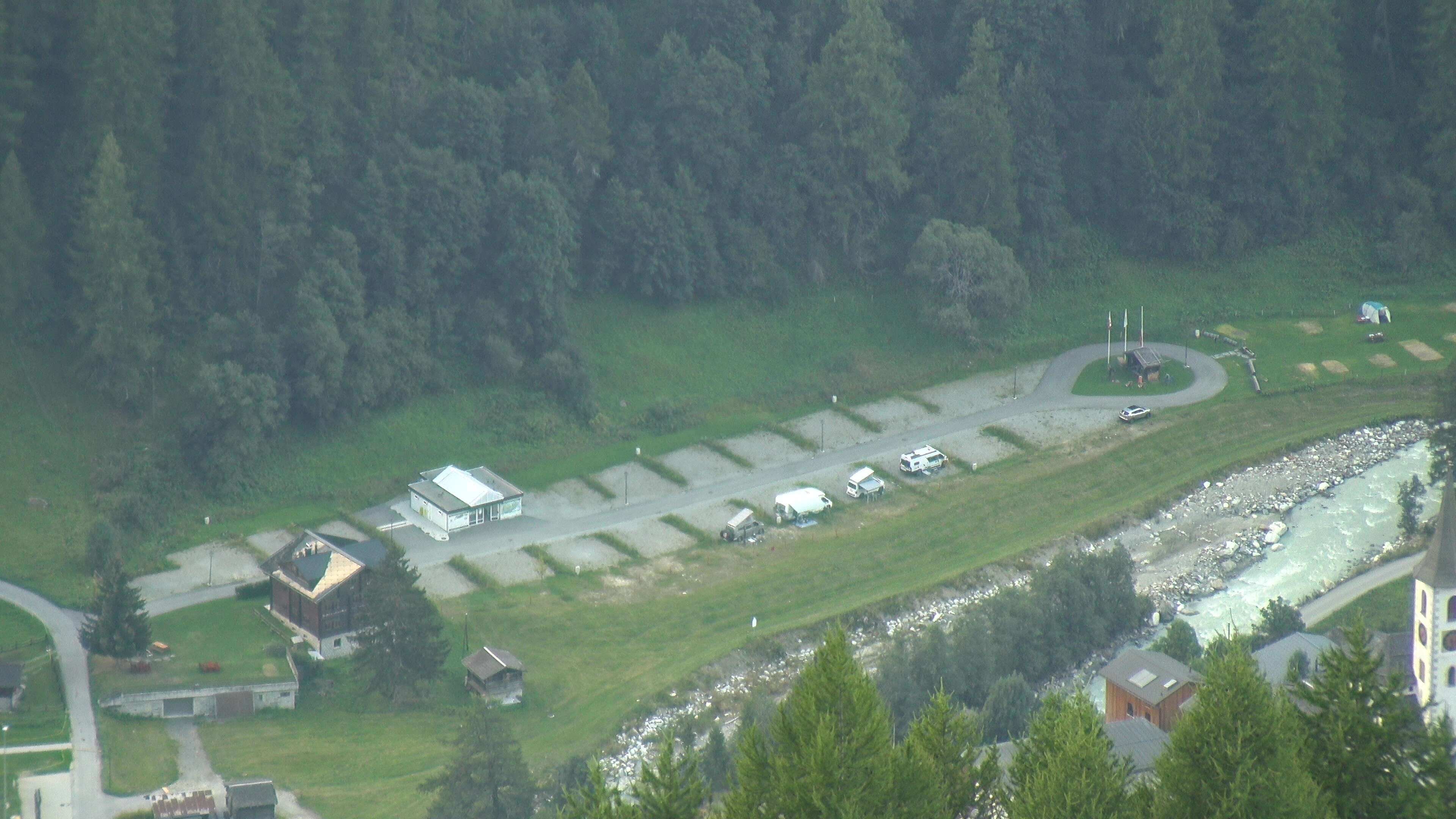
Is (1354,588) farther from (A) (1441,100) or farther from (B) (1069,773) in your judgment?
(B) (1069,773)

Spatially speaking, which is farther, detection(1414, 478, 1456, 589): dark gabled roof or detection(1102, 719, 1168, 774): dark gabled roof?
detection(1414, 478, 1456, 589): dark gabled roof

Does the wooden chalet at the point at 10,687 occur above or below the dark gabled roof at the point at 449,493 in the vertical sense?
above

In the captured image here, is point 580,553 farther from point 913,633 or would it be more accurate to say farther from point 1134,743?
point 1134,743

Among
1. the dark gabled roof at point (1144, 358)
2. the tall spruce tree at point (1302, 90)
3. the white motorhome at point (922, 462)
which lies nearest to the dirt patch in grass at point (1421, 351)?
the tall spruce tree at point (1302, 90)

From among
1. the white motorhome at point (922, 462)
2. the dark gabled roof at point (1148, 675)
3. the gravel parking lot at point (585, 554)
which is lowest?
the white motorhome at point (922, 462)

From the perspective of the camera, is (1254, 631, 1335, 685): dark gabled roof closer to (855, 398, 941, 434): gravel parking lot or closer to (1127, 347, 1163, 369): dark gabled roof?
(855, 398, 941, 434): gravel parking lot

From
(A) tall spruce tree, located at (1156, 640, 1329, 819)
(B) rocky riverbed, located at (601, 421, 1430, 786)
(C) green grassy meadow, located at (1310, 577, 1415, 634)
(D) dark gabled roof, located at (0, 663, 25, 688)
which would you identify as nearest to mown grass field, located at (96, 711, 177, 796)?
(D) dark gabled roof, located at (0, 663, 25, 688)

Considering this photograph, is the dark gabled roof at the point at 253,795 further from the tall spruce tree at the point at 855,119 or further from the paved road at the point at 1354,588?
the tall spruce tree at the point at 855,119

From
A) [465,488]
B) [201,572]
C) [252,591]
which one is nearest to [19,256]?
[201,572]
